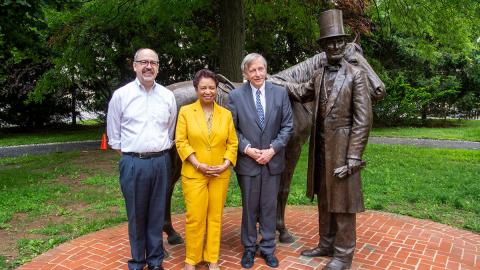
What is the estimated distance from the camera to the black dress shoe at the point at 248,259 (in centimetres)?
414

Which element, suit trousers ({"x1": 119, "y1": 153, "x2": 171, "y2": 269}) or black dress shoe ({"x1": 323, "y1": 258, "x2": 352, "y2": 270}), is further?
black dress shoe ({"x1": 323, "y1": 258, "x2": 352, "y2": 270})

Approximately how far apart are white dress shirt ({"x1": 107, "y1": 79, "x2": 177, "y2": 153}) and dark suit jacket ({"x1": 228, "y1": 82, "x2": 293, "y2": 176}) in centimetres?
68

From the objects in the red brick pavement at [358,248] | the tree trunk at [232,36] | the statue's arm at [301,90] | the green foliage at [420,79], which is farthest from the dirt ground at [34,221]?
the green foliage at [420,79]

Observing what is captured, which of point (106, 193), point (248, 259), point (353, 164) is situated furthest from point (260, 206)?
point (106, 193)

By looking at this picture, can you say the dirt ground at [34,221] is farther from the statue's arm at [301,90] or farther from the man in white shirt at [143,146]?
the statue's arm at [301,90]

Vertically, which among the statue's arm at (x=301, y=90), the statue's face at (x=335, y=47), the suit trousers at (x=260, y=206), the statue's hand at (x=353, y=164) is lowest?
the suit trousers at (x=260, y=206)

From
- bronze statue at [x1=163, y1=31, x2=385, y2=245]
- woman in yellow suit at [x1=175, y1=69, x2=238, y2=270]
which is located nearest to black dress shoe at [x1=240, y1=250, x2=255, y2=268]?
woman in yellow suit at [x1=175, y1=69, x2=238, y2=270]

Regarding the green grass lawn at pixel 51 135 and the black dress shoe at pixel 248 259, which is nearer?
the black dress shoe at pixel 248 259

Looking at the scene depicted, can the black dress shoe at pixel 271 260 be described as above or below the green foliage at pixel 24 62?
below

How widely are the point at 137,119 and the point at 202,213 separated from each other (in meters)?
1.03

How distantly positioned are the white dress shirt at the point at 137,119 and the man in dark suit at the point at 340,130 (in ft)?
4.75

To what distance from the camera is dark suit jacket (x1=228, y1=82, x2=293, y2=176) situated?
4094 mm

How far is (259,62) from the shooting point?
403 centimetres

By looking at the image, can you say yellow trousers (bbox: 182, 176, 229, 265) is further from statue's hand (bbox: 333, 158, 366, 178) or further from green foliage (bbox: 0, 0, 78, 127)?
green foliage (bbox: 0, 0, 78, 127)
